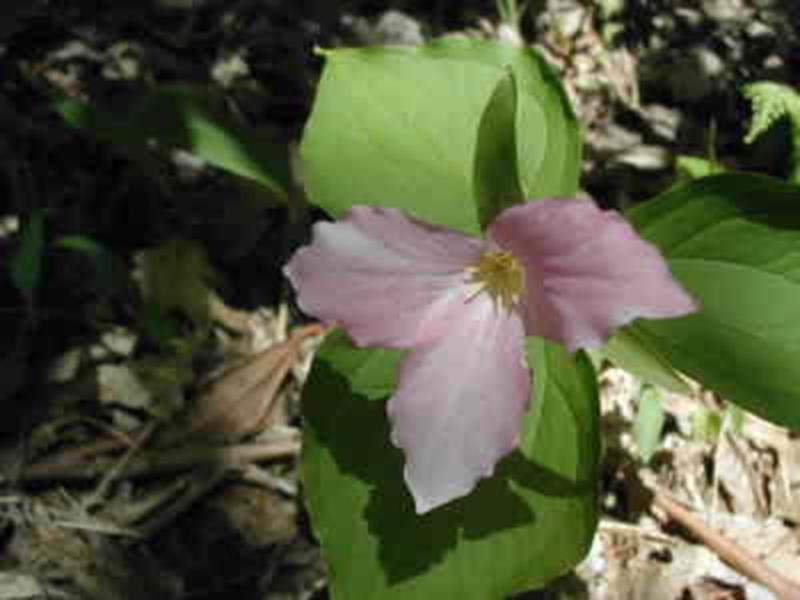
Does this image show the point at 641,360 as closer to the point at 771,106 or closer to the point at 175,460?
the point at 771,106

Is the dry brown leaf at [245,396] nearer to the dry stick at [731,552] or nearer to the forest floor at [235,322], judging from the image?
the forest floor at [235,322]

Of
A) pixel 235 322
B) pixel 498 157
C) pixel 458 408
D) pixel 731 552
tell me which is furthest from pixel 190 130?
pixel 731 552

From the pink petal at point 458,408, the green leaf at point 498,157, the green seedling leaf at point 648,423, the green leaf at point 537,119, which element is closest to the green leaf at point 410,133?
the green leaf at point 537,119

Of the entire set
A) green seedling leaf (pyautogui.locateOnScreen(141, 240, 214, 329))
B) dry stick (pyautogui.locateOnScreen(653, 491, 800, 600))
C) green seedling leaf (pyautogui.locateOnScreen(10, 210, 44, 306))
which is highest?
green seedling leaf (pyautogui.locateOnScreen(10, 210, 44, 306))

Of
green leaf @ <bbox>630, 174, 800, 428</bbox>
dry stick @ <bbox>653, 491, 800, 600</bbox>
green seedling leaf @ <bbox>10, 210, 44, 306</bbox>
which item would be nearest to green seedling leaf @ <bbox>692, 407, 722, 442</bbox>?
dry stick @ <bbox>653, 491, 800, 600</bbox>

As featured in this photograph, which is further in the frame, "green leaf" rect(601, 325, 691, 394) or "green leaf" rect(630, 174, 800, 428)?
"green leaf" rect(630, 174, 800, 428)

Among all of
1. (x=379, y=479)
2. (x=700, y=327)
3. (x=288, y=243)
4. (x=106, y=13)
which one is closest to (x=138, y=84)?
(x=106, y=13)

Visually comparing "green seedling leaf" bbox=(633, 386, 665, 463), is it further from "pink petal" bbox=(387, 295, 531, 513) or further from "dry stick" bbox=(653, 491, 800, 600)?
"pink petal" bbox=(387, 295, 531, 513)
